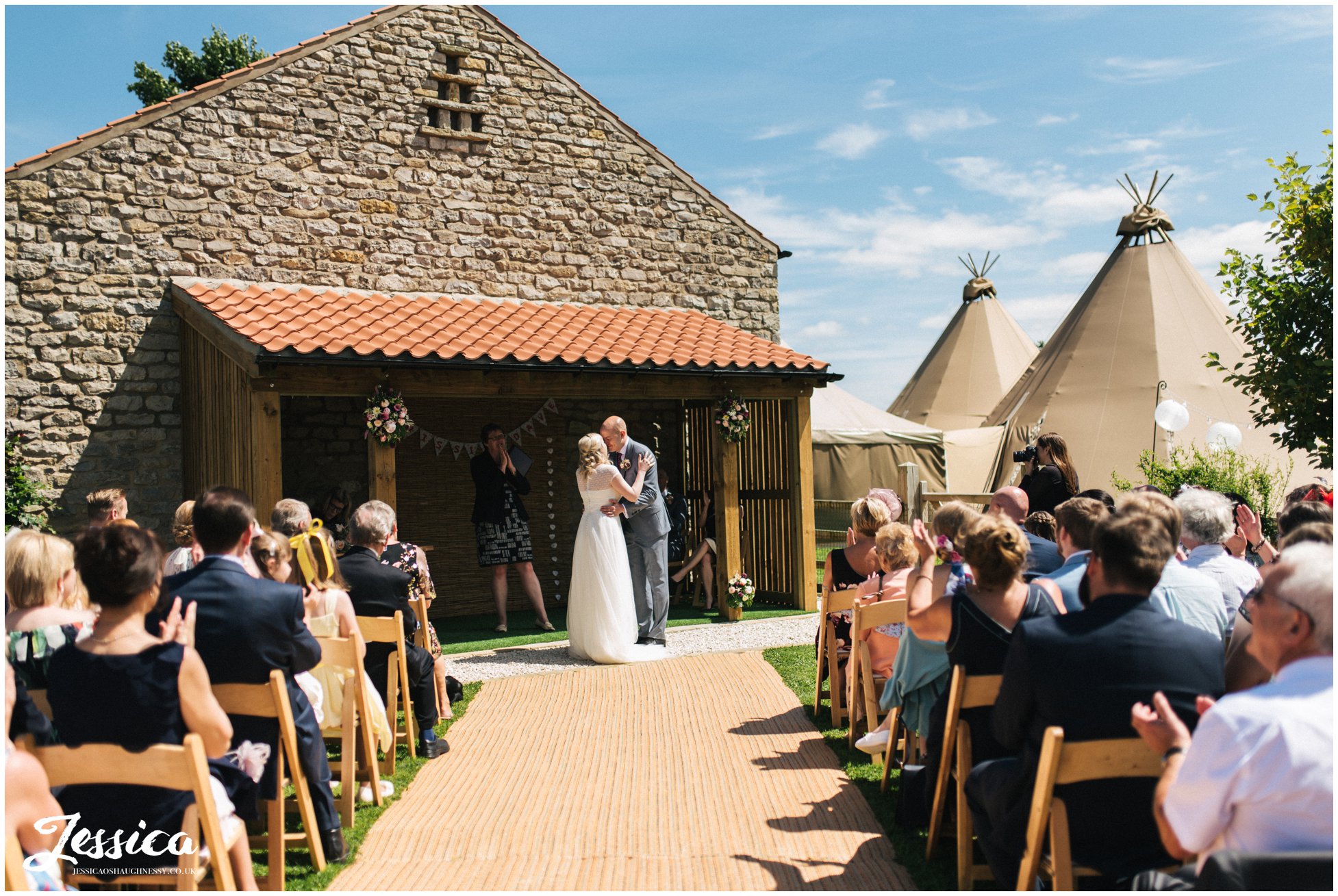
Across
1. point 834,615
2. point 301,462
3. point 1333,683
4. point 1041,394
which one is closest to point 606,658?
point 834,615

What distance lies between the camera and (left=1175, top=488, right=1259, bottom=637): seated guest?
412 centimetres

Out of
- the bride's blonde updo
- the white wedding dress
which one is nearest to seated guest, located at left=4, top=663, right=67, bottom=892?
the white wedding dress

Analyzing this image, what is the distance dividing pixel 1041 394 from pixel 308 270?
43.6ft

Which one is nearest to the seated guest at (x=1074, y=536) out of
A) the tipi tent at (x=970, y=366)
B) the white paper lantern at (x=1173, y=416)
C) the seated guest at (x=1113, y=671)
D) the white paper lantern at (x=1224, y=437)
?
the seated guest at (x=1113, y=671)

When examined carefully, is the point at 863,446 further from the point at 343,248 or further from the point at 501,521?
the point at 343,248

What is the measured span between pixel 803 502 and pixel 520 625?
3.07 m

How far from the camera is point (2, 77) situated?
3.38 m

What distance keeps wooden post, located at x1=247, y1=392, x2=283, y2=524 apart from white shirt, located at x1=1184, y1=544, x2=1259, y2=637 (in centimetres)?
632

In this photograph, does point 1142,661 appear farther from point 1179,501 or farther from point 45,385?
point 45,385

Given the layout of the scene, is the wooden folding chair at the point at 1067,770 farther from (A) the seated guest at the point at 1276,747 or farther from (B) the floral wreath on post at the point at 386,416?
(B) the floral wreath on post at the point at 386,416

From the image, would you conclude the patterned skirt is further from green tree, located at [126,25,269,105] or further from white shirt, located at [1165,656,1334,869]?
green tree, located at [126,25,269,105]

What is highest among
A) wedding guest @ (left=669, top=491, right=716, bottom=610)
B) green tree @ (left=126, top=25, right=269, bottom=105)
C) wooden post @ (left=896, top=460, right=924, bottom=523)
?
green tree @ (left=126, top=25, right=269, bottom=105)

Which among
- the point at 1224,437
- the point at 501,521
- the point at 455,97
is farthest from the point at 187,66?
the point at 1224,437

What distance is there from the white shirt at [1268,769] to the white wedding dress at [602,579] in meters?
5.65
